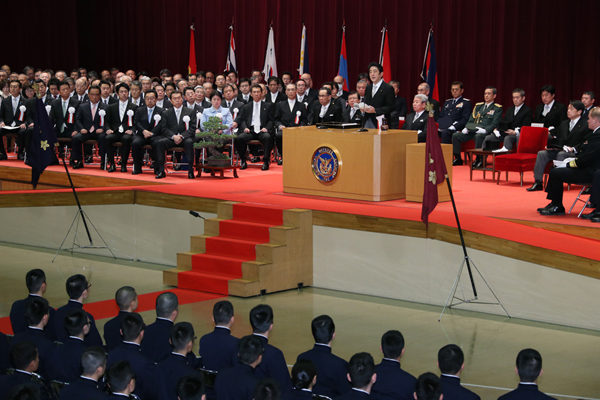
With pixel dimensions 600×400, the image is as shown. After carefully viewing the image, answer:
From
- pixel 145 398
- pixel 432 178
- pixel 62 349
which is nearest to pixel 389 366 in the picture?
pixel 145 398

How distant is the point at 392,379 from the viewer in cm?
392

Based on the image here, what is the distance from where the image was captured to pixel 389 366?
4023 millimetres

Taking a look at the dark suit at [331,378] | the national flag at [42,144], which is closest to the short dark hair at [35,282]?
the dark suit at [331,378]

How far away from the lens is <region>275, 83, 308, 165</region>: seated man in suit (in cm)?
1172

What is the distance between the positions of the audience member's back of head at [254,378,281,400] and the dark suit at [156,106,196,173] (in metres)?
7.54

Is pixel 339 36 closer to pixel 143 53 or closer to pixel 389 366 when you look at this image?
pixel 143 53

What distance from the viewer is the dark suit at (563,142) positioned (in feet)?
29.0

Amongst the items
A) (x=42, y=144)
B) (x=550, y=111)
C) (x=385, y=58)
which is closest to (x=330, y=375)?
(x=42, y=144)

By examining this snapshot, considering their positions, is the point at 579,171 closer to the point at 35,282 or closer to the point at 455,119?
the point at 455,119

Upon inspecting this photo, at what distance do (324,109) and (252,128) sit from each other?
3.71 ft

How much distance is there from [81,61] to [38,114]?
37.9 ft

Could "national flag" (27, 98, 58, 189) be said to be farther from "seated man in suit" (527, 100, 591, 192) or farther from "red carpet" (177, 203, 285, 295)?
"seated man in suit" (527, 100, 591, 192)

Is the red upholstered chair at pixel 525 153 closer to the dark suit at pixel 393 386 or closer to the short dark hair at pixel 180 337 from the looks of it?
the dark suit at pixel 393 386

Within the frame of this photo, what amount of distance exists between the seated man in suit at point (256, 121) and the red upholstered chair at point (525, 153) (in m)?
3.41
